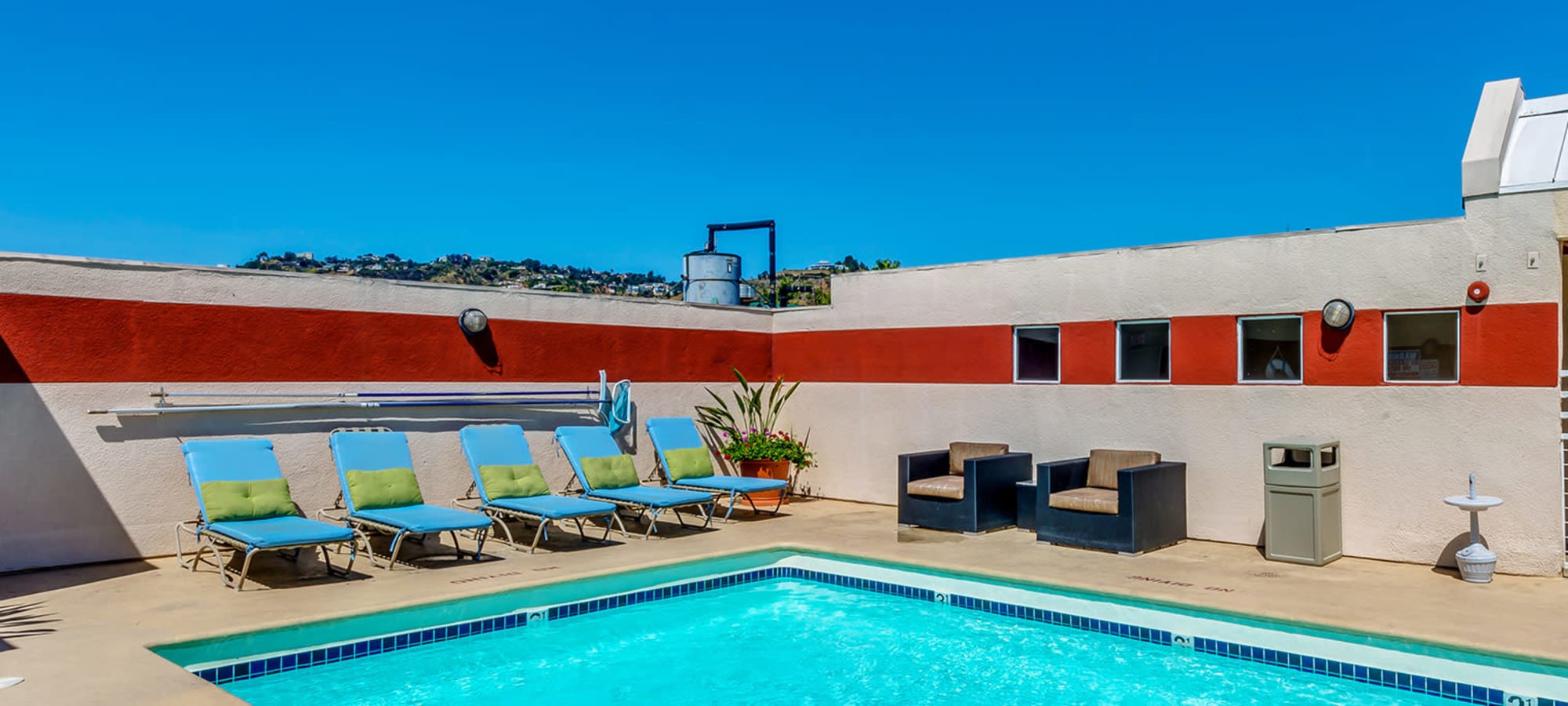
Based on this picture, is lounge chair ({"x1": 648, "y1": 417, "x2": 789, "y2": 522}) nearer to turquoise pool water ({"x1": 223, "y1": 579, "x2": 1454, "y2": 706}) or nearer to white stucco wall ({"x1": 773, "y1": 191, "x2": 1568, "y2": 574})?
white stucco wall ({"x1": 773, "y1": 191, "x2": 1568, "y2": 574})

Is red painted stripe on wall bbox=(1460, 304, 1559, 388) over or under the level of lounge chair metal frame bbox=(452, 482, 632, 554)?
over

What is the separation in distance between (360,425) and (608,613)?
399cm

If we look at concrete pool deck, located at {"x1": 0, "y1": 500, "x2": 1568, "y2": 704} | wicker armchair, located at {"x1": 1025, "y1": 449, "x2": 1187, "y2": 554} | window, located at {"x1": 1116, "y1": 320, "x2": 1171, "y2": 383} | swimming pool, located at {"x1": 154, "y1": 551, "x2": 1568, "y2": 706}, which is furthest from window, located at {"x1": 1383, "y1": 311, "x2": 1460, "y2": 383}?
swimming pool, located at {"x1": 154, "y1": 551, "x2": 1568, "y2": 706}

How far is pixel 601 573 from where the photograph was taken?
7.87 metres

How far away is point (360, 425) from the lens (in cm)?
974

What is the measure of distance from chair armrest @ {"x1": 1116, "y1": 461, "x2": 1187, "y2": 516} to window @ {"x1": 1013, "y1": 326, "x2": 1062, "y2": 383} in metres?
1.66

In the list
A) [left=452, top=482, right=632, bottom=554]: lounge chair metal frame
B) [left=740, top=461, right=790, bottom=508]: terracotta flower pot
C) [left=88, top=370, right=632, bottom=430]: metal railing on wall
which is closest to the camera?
[left=88, top=370, right=632, bottom=430]: metal railing on wall

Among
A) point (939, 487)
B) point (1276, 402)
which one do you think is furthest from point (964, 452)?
point (1276, 402)

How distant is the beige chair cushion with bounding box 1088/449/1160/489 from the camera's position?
9.80 metres

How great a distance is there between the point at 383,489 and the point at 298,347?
5.77 ft

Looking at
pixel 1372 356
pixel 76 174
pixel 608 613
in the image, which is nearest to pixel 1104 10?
pixel 1372 356

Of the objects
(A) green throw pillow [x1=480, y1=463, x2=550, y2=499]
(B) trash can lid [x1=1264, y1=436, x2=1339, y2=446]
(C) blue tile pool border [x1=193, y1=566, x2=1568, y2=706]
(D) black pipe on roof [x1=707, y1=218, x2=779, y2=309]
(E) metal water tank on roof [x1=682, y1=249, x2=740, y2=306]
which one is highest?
(D) black pipe on roof [x1=707, y1=218, x2=779, y2=309]

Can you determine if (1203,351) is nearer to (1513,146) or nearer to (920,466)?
(1513,146)

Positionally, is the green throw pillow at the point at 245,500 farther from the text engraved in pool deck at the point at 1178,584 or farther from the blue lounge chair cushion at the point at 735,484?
the text engraved in pool deck at the point at 1178,584
